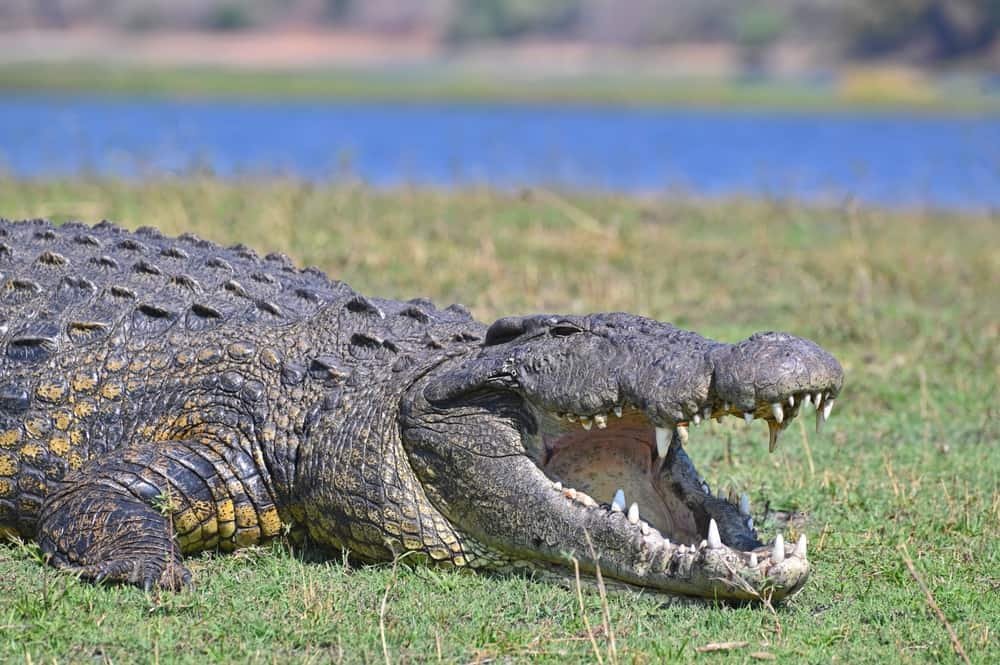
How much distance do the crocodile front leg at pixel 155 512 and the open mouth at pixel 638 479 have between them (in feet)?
3.50

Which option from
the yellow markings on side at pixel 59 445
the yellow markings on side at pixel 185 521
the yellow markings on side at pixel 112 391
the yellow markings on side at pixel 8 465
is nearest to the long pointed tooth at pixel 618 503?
the yellow markings on side at pixel 185 521

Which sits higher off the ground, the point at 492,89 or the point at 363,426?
the point at 363,426

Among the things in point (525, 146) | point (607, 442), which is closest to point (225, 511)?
point (607, 442)

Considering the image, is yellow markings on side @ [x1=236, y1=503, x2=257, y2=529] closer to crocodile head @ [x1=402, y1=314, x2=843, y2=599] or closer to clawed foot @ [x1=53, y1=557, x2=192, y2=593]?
clawed foot @ [x1=53, y1=557, x2=192, y2=593]

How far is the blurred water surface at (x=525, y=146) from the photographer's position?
15211mm

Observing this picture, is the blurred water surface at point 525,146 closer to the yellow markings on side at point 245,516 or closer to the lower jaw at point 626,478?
the yellow markings on side at point 245,516

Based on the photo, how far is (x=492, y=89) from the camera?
2157 inches

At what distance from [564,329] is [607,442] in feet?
1.35

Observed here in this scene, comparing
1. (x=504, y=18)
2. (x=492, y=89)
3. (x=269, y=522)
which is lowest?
(x=492, y=89)

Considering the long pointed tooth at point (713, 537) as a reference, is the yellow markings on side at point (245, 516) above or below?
below

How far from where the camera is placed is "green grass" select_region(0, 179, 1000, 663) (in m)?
4.02

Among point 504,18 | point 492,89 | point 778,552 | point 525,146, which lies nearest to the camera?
point 778,552

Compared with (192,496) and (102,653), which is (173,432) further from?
(102,653)

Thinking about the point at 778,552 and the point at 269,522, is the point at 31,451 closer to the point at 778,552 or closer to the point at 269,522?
the point at 269,522
